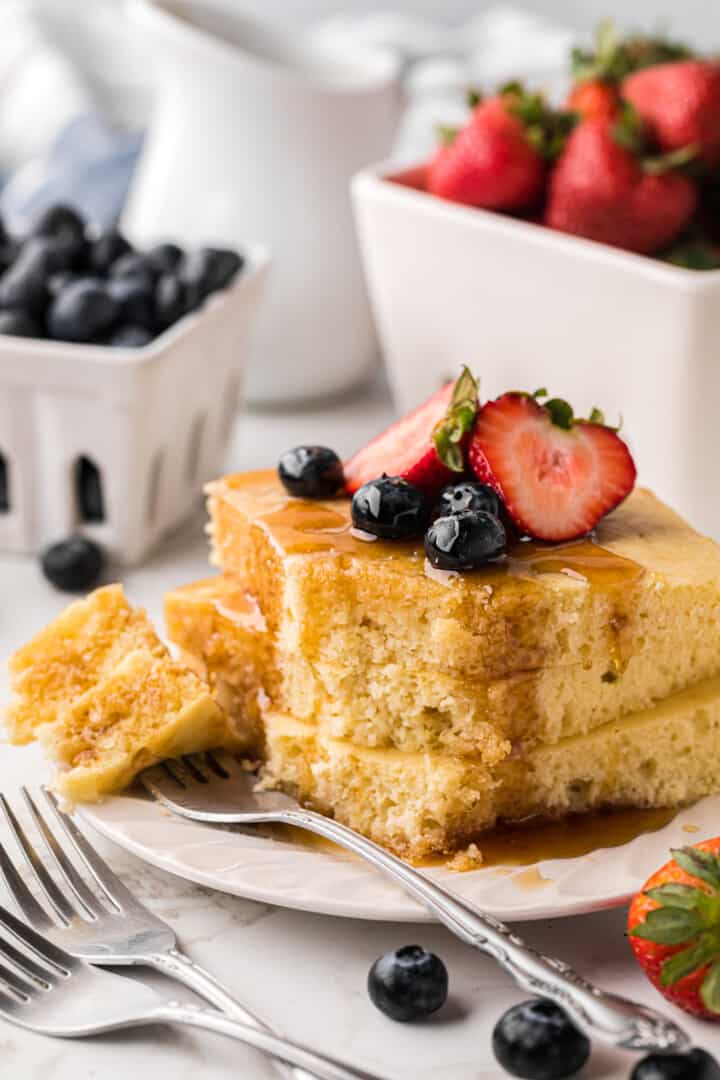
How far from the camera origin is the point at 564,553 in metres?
1.82

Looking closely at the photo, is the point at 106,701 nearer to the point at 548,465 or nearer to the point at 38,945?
the point at 38,945

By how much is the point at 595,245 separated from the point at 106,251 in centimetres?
95

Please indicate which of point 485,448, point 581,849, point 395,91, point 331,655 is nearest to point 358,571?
point 331,655

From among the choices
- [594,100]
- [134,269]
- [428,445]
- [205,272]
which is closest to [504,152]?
[594,100]

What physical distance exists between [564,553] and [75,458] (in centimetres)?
112

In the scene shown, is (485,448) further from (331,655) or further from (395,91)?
(395,91)

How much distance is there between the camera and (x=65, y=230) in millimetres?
2852

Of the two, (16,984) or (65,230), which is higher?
(65,230)

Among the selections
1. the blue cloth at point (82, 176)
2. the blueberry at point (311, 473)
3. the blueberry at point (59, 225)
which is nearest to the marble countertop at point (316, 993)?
the blueberry at point (311, 473)

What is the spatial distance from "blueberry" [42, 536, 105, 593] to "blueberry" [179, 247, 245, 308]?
51 cm

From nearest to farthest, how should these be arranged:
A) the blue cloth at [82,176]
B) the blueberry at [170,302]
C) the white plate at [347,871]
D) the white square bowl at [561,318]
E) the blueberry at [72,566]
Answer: the white plate at [347,871] < the white square bowl at [561,318] < the blueberry at [72,566] < the blueberry at [170,302] < the blue cloth at [82,176]

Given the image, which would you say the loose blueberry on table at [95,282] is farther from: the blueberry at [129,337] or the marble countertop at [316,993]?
the marble countertop at [316,993]

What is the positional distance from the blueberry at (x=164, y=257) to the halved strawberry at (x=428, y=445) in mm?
928

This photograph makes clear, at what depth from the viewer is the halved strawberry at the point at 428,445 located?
1.82 m
